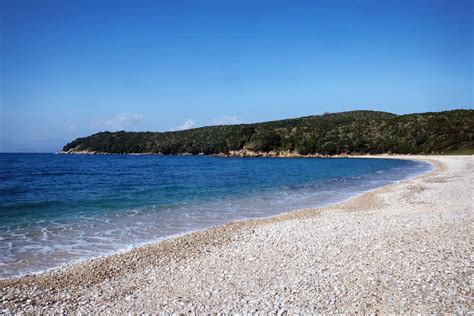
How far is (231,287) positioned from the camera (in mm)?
7441

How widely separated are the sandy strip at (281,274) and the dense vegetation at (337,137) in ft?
266

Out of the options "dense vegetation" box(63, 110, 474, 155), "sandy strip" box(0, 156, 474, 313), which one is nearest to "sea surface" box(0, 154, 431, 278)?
"sandy strip" box(0, 156, 474, 313)

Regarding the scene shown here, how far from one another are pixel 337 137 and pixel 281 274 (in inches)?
3990

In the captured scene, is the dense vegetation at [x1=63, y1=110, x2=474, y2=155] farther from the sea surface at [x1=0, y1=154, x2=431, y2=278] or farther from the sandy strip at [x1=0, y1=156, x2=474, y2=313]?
the sandy strip at [x1=0, y1=156, x2=474, y2=313]

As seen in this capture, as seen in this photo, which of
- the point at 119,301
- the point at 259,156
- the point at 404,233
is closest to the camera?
the point at 119,301

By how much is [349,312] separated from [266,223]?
8.47m

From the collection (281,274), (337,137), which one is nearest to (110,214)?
(281,274)

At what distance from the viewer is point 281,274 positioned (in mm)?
8070

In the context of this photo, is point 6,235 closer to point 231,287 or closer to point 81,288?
point 81,288

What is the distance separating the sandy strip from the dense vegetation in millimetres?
81062

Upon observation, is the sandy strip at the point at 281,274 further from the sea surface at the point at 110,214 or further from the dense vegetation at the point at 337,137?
the dense vegetation at the point at 337,137

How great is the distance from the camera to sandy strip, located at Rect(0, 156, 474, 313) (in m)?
6.59

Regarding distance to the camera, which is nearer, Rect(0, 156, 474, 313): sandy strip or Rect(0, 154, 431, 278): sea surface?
Rect(0, 156, 474, 313): sandy strip

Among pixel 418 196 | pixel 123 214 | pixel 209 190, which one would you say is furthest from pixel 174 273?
pixel 209 190
